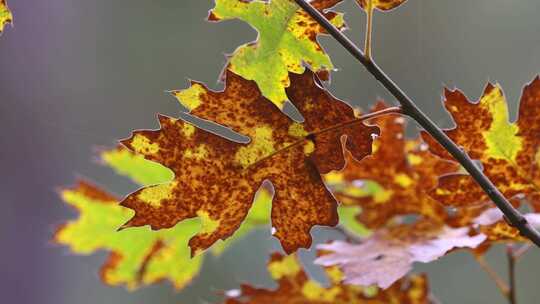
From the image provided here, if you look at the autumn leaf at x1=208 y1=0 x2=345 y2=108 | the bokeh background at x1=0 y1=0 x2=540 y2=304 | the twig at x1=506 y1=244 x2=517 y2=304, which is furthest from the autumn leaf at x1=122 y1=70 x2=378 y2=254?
the bokeh background at x1=0 y1=0 x2=540 y2=304

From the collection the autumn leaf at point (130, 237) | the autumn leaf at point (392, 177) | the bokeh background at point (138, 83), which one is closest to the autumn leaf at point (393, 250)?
the autumn leaf at point (392, 177)

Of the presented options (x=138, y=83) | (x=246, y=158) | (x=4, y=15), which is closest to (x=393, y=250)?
(x=246, y=158)

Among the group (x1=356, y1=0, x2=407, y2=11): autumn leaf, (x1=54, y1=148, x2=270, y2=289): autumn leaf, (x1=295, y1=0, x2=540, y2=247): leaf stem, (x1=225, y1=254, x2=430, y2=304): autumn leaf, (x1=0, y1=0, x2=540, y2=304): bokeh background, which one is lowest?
(x1=295, y1=0, x2=540, y2=247): leaf stem

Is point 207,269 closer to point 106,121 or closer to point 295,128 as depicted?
point 106,121

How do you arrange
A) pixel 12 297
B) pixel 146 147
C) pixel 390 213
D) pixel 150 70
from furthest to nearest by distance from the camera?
pixel 150 70 < pixel 12 297 < pixel 390 213 < pixel 146 147

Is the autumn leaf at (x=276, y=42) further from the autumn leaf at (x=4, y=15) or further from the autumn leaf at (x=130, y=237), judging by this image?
the autumn leaf at (x=130, y=237)

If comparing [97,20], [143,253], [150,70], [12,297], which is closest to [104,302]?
[12,297]

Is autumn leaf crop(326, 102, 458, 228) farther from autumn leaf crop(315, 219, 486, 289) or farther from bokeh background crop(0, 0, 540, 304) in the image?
bokeh background crop(0, 0, 540, 304)
